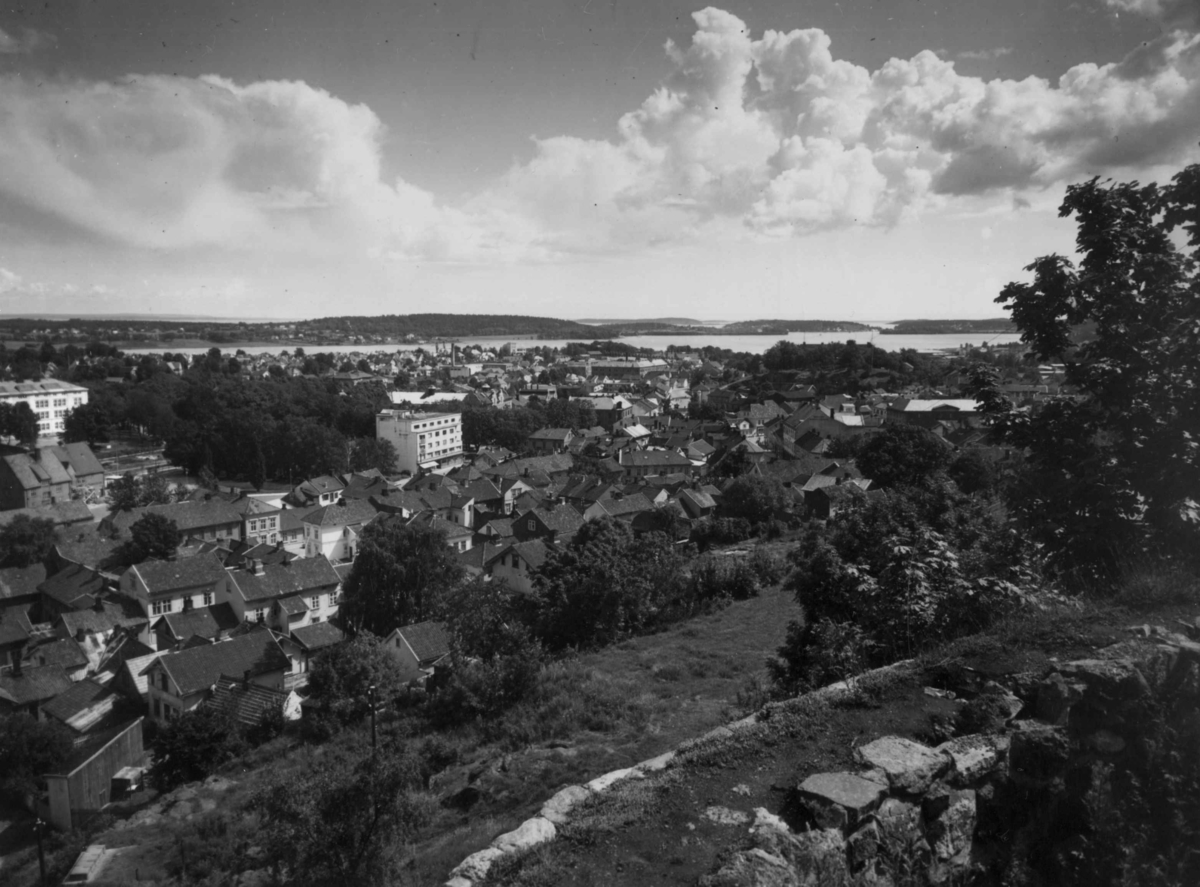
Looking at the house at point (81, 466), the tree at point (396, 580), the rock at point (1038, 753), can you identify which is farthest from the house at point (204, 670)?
the house at point (81, 466)

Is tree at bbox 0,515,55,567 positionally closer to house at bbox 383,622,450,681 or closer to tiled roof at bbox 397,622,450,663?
house at bbox 383,622,450,681

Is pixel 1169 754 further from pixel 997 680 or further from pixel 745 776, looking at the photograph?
pixel 745 776

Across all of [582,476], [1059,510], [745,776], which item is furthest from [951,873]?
[582,476]

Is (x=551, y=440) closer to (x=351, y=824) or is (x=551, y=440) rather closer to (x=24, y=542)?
(x=24, y=542)

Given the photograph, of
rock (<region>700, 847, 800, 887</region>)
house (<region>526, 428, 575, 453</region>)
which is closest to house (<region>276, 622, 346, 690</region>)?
rock (<region>700, 847, 800, 887</region>)

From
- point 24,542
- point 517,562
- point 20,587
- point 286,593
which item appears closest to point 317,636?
point 286,593

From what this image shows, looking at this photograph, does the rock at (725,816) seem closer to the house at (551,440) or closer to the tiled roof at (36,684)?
the tiled roof at (36,684)
